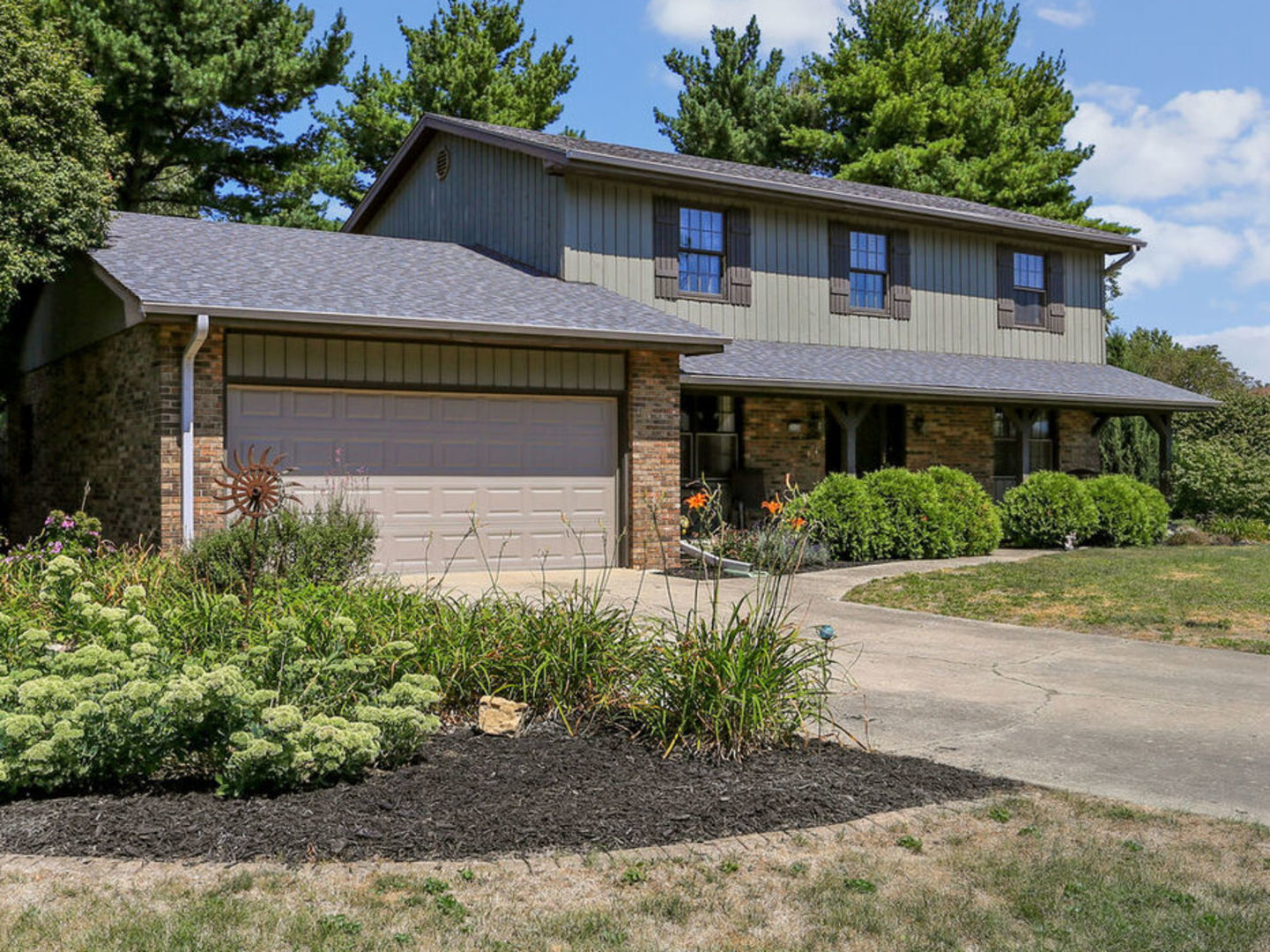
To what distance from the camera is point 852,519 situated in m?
15.2

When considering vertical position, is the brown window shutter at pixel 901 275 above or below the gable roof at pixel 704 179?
below

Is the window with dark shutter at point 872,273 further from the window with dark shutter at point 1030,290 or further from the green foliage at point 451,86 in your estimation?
the green foliage at point 451,86

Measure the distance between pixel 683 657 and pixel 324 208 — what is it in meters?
24.2

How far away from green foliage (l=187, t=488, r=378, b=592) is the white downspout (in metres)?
0.67

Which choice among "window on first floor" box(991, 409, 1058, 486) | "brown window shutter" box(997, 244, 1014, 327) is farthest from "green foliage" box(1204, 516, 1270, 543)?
"brown window shutter" box(997, 244, 1014, 327)

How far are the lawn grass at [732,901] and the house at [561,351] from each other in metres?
7.20

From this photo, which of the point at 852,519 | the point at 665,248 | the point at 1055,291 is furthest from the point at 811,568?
the point at 1055,291

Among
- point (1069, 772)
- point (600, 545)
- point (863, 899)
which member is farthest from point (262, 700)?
point (600, 545)

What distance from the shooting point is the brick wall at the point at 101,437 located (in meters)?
12.2

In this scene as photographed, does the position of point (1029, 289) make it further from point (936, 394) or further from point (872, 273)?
point (936, 394)

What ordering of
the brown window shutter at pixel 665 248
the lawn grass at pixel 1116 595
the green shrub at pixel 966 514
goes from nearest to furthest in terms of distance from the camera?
the lawn grass at pixel 1116 595 < the green shrub at pixel 966 514 < the brown window shutter at pixel 665 248

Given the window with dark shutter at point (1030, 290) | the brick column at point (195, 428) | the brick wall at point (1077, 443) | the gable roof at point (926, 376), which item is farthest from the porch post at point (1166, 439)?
the brick column at point (195, 428)

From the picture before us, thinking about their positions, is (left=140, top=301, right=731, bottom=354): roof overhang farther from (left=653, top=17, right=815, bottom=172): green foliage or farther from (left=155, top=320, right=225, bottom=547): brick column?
(left=653, top=17, right=815, bottom=172): green foliage

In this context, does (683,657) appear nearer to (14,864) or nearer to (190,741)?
(190,741)
